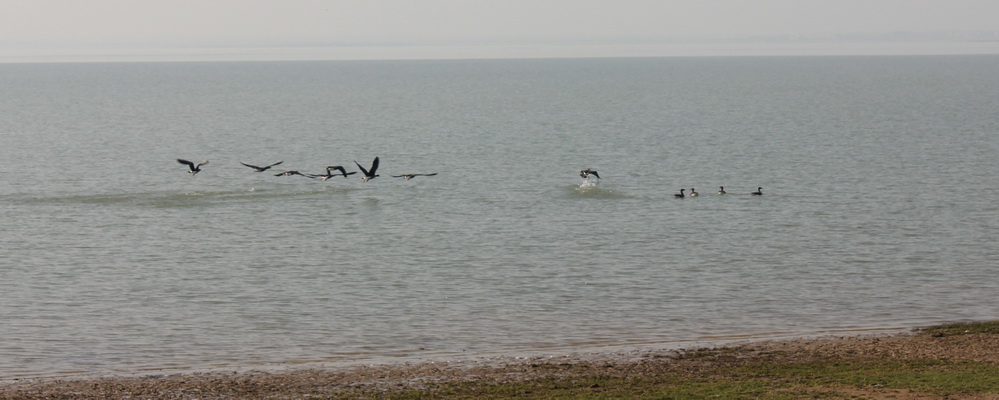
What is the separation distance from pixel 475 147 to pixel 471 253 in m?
50.1

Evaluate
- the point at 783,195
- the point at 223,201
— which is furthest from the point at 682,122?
the point at 223,201

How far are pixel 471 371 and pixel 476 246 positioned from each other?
2008cm

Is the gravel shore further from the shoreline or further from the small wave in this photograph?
the small wave

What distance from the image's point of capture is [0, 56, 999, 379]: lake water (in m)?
29.4

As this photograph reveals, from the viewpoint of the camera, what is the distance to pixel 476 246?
44.2m

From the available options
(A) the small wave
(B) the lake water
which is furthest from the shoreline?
(A) the small wave

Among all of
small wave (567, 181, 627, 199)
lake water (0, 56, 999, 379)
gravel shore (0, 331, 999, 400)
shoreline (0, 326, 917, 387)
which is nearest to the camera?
gravel shore (0, 331, 999, 400)

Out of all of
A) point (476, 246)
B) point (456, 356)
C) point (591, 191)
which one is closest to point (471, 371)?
point (456, 356)

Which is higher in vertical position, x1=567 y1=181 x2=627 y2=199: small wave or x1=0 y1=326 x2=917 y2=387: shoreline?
x1=567 y1=181 x2=627 y2=199: small wave

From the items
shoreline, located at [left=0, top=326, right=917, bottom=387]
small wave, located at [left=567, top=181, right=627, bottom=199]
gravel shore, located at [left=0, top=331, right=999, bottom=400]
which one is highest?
small wave, located at [left=567, top=181, right=627, bottom=199]

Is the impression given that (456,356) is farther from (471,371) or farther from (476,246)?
(476,246)

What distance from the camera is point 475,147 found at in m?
92.2

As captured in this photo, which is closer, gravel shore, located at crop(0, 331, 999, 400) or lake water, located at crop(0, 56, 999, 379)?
gravel shore, located at crop(0, 331, 999, 400)

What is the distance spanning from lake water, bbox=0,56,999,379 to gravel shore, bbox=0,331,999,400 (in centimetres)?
182
